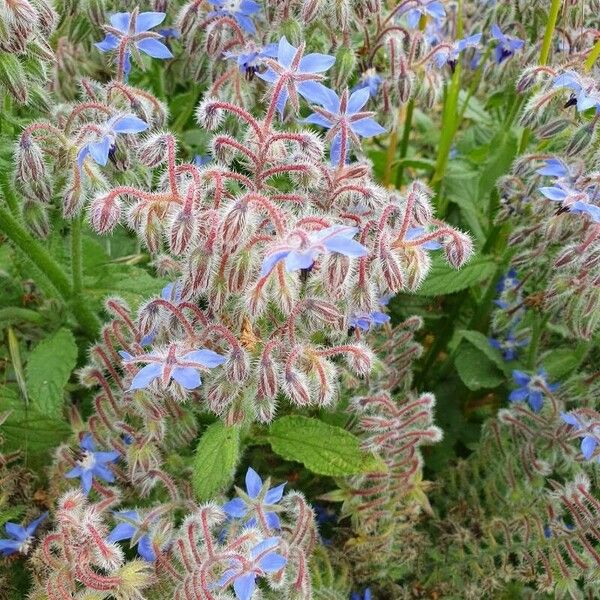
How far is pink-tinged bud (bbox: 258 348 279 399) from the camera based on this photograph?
1.65 m

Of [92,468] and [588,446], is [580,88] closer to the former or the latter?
[588,446]

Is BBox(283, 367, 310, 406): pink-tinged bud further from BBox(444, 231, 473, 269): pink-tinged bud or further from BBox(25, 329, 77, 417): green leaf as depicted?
BBox(25, 329, 77, 417): green leaf

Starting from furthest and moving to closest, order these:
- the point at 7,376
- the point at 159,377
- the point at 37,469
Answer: the point at 7,376, the point at 37,469, the point at 159,377

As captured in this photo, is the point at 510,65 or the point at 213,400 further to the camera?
the point at 510,65

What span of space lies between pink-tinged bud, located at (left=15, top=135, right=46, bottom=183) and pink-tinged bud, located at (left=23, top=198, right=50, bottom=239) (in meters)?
0.12

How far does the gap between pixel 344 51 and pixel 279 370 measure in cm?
108

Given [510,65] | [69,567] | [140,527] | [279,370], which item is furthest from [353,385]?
[510,65]

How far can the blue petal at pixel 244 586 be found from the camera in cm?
157

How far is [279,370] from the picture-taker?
1.70m

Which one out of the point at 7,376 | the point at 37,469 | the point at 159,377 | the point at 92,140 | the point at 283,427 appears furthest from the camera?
the point at 7,376

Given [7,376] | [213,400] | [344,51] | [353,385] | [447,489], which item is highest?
[344,51]

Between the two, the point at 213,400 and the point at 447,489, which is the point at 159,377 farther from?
the point at 447,489

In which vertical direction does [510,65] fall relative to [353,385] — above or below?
above

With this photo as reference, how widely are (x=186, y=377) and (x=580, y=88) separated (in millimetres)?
1233
